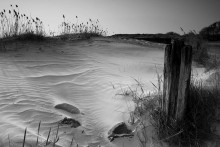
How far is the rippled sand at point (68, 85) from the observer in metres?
4.55

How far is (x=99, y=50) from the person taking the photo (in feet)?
31.8

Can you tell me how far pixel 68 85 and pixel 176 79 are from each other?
9.07ft

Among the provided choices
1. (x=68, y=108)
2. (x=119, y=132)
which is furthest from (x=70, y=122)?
(x=119, y=132)

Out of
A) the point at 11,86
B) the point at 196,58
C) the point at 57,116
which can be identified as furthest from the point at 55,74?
the point at 196,58

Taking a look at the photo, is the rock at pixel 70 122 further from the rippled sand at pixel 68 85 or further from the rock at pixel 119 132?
the rock at pixel 119 132

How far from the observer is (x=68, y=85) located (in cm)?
646

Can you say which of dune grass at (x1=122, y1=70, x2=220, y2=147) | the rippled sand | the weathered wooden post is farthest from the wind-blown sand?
the weathered wooden post

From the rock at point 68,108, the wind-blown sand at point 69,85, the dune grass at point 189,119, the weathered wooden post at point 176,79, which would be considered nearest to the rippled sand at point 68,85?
the wind-blown sand at point 69,85

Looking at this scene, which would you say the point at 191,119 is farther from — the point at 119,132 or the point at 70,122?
the point at 70,122

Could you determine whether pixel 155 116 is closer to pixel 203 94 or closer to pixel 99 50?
pixel 203 94

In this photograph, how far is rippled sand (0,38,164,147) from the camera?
4.55 meters

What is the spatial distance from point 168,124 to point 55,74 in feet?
11.0

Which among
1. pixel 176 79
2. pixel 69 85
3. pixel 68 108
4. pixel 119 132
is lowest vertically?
pixel 119 132

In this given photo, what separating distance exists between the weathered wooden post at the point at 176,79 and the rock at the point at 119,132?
0.62 m
